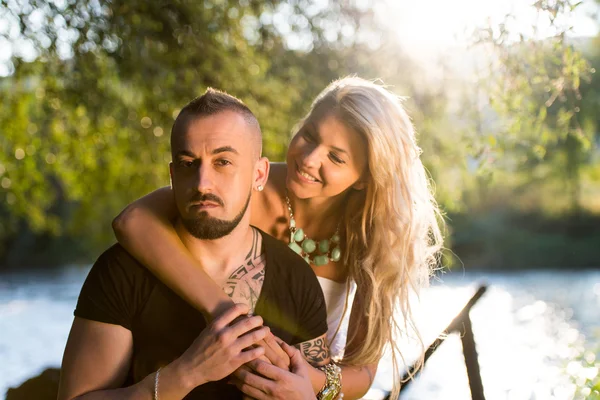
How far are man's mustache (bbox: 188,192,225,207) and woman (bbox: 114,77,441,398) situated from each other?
0.51 m

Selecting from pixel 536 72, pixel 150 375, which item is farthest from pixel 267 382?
pixel 536 72

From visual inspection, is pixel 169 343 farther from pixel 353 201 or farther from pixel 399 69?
pixel 399 69

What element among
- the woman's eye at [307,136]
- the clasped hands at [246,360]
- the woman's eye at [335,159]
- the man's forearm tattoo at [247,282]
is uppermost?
the woman's eye at [307,136]

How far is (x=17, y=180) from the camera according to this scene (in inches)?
279

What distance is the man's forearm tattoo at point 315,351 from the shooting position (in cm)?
242

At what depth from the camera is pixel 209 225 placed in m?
2.19

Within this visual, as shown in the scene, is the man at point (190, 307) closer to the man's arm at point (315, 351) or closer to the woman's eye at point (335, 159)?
the man's arm at point (315, 351)

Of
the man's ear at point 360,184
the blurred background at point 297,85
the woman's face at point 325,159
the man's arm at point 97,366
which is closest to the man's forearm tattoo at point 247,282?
the man's arm at point 97,366

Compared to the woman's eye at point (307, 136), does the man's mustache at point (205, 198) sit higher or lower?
lower

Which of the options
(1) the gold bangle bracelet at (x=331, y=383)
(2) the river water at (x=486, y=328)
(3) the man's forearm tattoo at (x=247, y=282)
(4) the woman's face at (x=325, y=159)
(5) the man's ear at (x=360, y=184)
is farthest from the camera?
(2) the river water at (x=486, y=328)

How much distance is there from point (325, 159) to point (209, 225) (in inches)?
32.4

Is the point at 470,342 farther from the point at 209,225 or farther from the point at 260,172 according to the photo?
the point at 209,225

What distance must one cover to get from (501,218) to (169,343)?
26.2 m

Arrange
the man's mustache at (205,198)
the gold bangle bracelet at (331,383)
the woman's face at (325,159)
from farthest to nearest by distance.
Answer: the woman's face at (325,159)
the gold bangle bracelet at (331,383)
the man's mustache at (205,198)
